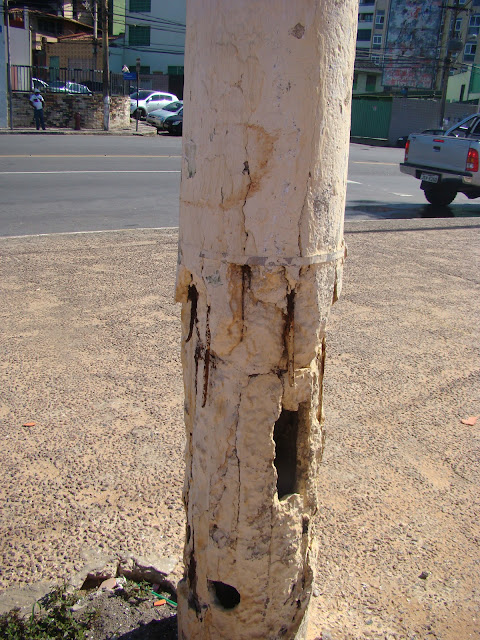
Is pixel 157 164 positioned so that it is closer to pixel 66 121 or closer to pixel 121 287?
pixel 121 287

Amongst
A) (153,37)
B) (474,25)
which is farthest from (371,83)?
(153,37)

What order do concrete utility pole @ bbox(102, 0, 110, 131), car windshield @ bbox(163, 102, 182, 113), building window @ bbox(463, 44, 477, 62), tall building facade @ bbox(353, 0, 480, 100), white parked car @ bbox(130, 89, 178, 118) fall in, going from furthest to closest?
building window @ bbox(463, 44, 477, 62) → tall building facade @ bbox(353, 0, 480, 100) → white parked car @ bbox(130, 89, 178, 118) → car windshield @ bbox(163, 102, 182, 113) → concrete utility pole @ bbox(102, 0, 110, 131)

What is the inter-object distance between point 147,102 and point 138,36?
21.2 metres

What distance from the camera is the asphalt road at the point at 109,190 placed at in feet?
33.7

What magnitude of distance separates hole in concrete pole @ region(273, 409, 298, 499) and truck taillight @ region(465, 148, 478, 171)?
11819 millimetres

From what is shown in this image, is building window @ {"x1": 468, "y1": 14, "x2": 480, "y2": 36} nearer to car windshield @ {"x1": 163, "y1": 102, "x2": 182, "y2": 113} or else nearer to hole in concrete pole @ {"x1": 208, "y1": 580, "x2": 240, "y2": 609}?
car windshield @ {"x1": 163, "y1": 102, "x2": 182, "y2": 113}

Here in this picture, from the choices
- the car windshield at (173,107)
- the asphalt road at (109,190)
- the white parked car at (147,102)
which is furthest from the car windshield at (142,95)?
the asphalt road at (109,190)

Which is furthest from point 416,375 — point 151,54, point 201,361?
point 151,54

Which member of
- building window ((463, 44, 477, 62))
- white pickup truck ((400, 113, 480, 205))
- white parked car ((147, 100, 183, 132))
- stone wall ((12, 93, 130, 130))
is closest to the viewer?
white pickup truck ((400, 113, 480, 205))

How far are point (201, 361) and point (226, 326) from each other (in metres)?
0.18

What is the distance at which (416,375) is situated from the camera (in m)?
4.95

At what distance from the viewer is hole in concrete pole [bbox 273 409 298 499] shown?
2.25 metres

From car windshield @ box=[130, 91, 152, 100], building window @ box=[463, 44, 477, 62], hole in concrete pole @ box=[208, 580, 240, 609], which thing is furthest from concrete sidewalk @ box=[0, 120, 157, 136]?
building window @ box=[463, 44, 477, 62]

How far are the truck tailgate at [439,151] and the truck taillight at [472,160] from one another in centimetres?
8
